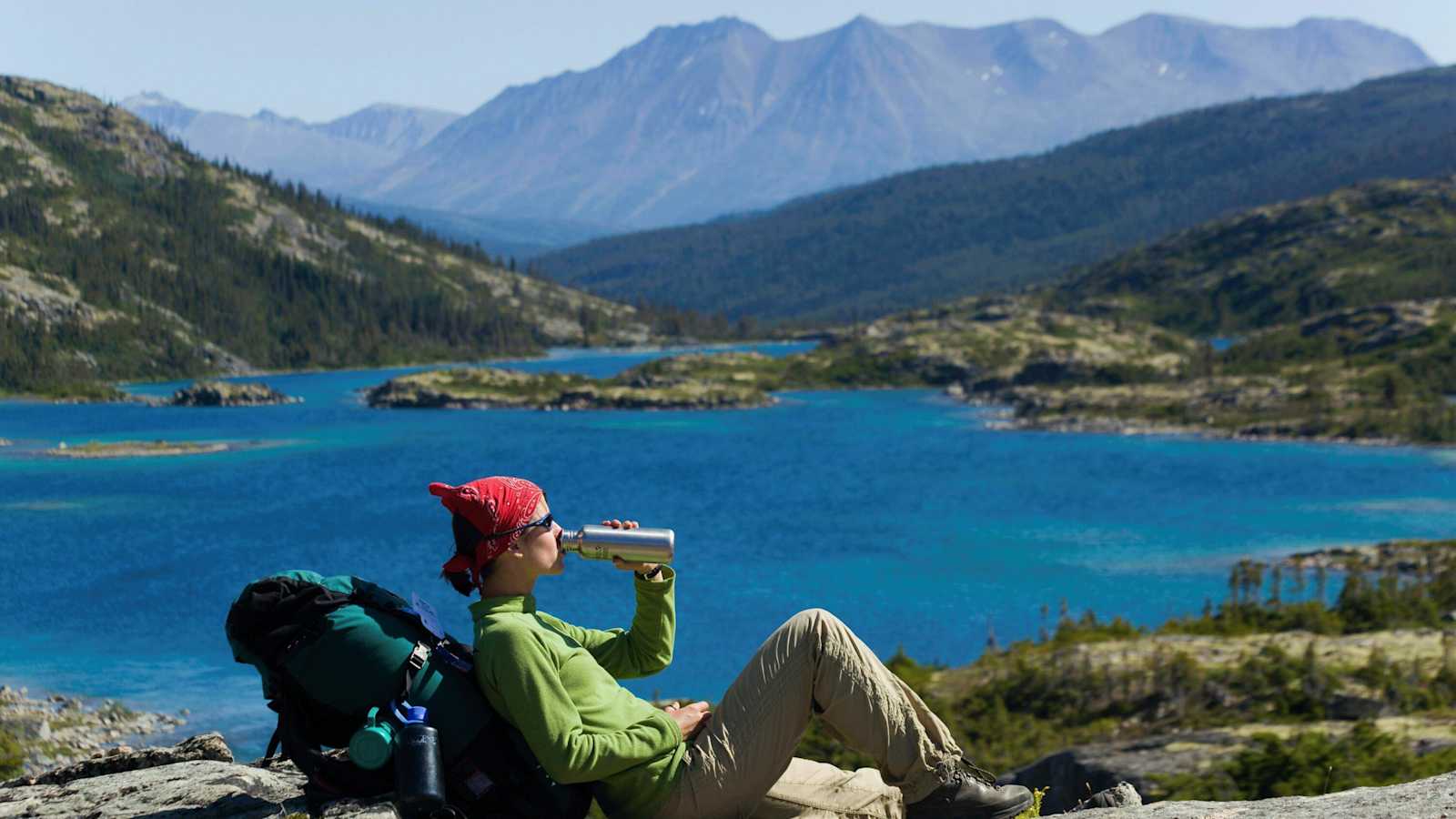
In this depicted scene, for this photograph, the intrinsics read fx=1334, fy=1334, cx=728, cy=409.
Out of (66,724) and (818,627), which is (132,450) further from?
(818,627)

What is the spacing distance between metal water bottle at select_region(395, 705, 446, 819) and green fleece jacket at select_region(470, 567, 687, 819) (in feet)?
1.53

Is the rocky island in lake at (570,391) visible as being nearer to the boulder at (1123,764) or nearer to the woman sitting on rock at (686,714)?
the boulder at (1123,764)

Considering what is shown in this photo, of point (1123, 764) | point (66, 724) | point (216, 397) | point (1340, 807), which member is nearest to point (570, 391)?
point (216, 397)

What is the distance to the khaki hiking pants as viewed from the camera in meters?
7.50

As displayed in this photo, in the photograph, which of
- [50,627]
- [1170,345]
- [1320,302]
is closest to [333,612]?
[50,627]

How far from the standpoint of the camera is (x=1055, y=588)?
54031 mm

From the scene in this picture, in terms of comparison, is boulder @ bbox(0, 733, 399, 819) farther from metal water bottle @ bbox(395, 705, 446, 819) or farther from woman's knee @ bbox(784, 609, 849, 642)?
woman's knee @ bbox(784, 609, 849, 642)

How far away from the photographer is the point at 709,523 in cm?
7419

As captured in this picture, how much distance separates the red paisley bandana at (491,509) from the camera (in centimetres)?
714

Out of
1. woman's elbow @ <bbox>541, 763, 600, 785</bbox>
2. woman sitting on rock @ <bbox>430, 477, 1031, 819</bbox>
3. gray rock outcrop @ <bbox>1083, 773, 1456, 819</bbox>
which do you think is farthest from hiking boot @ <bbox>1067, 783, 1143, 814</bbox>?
woman's elbow @ <bbox>541, 763, 600, 785</bbox>

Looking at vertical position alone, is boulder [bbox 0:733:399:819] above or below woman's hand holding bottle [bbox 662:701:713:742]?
below

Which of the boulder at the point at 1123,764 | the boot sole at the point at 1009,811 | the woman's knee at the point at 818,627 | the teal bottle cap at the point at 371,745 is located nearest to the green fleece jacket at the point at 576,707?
the teal bottle cap at the point at 371,745

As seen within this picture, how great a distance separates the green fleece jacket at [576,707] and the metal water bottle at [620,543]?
Answer: 1.20 ft

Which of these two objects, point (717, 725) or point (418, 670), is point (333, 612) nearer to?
point (418, 670)
